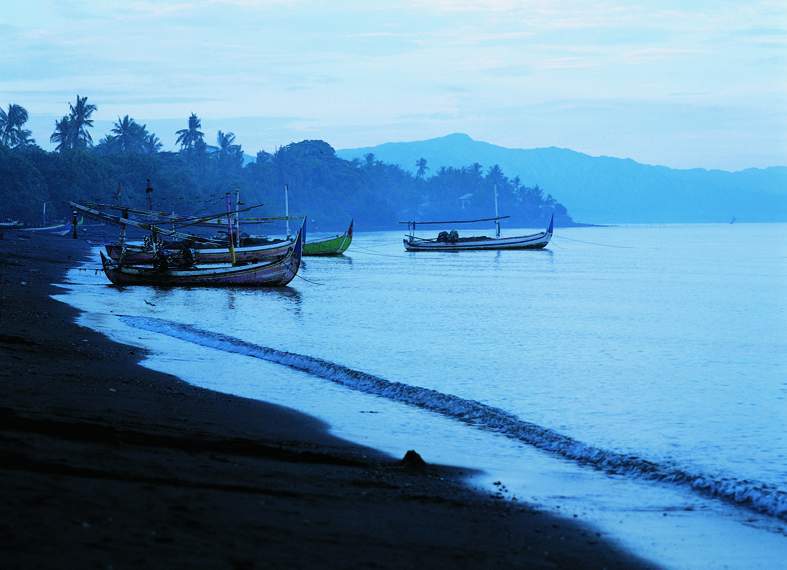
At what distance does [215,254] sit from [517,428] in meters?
40.2

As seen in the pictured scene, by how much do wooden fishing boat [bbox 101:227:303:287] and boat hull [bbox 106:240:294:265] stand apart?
7.98 ft

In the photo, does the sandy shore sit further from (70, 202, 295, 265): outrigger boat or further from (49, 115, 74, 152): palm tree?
(49, 115, 74, 152): palm tree

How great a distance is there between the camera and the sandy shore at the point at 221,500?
232 inches

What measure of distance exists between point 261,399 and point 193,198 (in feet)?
421

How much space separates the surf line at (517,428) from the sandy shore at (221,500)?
2.74m

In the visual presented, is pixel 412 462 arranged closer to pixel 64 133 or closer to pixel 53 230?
pixel 53 230

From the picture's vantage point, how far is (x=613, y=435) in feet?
45.6

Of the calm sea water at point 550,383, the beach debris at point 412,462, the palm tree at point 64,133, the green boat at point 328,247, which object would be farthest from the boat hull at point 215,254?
the palm tree at point 64,133

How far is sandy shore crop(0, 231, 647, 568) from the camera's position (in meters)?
5.89

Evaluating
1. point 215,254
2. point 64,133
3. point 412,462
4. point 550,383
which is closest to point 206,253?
point 215,254

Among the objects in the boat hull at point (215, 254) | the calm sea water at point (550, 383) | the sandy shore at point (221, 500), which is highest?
the boat hull at point (215, 254)

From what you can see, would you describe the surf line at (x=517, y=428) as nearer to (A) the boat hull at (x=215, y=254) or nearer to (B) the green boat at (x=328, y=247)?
A: (A) the boat hull at (x=215, y=254)

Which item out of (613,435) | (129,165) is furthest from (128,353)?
(129,165)

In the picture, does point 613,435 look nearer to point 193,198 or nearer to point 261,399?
point 261,399
